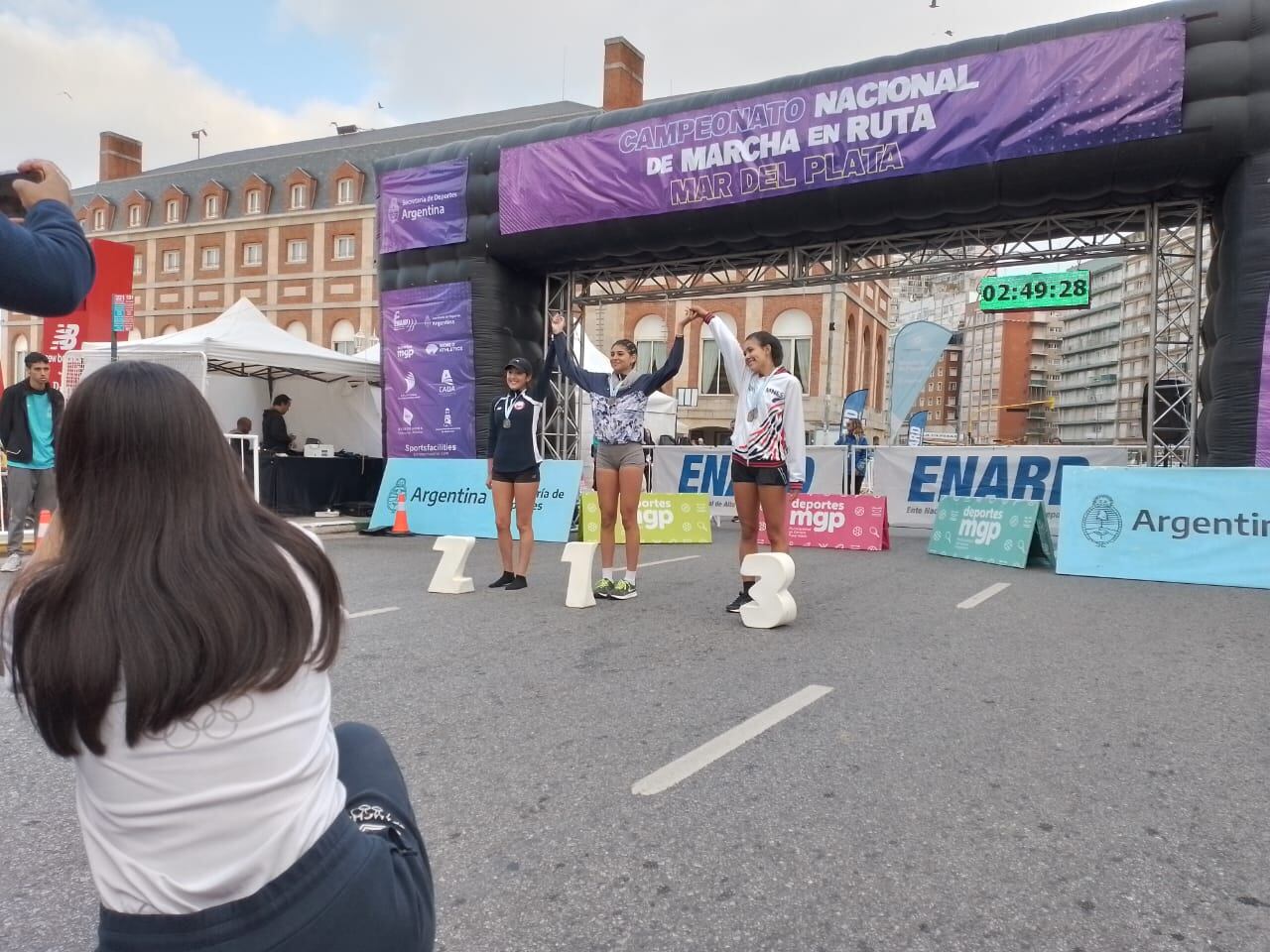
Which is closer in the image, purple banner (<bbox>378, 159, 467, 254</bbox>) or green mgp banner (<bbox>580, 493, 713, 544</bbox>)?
green mgp banner (<bbox>580, 493, 713, 544</bbox>)

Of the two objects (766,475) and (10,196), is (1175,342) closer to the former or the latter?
(766,475)

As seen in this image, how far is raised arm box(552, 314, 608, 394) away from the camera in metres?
6.70

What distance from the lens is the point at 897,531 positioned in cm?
1423

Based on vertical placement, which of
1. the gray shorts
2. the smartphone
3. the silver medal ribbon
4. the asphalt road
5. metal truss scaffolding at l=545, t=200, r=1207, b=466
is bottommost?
the asphalt road

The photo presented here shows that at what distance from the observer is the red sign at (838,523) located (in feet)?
35.8

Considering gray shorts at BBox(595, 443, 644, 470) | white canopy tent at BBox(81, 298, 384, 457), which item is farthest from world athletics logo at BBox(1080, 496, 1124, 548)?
white canopy tent at BBox(81, 298, 384, 457)

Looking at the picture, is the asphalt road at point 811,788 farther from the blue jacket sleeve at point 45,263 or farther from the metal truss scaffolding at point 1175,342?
the metal truss scaffolding at point 1175,342

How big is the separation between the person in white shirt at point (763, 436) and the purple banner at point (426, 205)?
9290 mm

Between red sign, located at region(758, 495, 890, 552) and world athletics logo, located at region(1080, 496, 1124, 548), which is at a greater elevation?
world athletics logo, located at region(1080, 496, 1124, 548)

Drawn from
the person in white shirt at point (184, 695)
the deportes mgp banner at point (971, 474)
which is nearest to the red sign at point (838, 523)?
the deportes mgp banner at point (971, 474)

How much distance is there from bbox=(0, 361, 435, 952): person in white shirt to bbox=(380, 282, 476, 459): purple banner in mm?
12971

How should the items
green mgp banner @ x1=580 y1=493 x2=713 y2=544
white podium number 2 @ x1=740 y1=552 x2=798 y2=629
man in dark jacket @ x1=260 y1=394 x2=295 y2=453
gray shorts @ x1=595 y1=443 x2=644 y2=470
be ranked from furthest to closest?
man in dark jacket @ x1=260 y1=394 x2=295 y2=453
green mgp banner @ x1=580 y1=493 x2=713 y2=544
gray shorts @ x1=595 y1=443 x2=644 y2=470
white podium number 2 @ x1=740 y1=552 x2=798 y2=629

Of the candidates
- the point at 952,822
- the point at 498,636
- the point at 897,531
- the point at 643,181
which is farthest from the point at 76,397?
the point at 897,531

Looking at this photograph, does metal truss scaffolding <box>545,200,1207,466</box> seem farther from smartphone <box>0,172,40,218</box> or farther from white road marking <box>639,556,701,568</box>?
smartphone <box>0,172,40,218</box>
